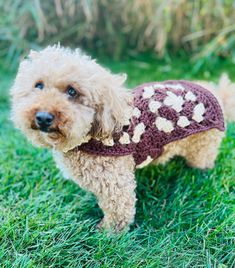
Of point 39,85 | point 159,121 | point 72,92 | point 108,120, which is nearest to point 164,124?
point 159,121

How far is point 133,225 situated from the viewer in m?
2.14

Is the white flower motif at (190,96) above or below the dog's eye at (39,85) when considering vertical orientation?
below

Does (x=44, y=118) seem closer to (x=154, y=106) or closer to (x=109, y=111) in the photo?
(x=109, y=111)

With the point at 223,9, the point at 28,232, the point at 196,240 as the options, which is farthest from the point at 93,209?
the point at 223,9

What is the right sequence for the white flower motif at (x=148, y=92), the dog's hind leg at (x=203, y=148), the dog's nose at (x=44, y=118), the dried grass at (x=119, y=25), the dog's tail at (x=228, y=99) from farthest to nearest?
1. the dried grass at (x=119, y=25)
2. the dog's tail at (x=228, y=99)
3. the dog's hind leg at (x=203, y=148)
4. the white flower motif at (x=148, y=92)
5. the dog's nose at (x=44, y=118)

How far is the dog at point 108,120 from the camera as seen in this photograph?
1716 mm

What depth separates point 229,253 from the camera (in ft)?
6.16

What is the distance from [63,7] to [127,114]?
256 cm

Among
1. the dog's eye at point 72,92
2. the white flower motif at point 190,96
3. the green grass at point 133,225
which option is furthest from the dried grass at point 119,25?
the dog's eye at point 72,92

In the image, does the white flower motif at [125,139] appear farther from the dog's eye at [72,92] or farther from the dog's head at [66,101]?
the dog's eye at [72,92]

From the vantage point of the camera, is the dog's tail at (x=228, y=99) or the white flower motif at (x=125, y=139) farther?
the dog's tail at (x=228, y=99)

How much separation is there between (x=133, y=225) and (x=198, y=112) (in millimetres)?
652

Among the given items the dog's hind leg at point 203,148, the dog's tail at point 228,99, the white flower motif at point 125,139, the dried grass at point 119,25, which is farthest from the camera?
the dried grass at point 119,25

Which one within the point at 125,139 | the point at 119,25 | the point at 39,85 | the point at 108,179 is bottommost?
the point at 119,25
